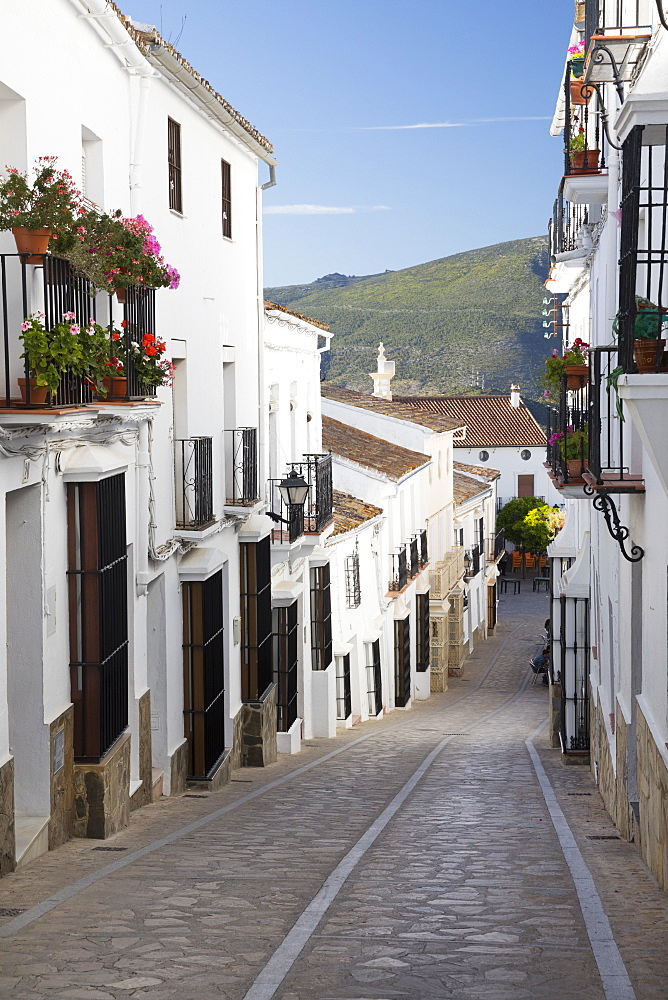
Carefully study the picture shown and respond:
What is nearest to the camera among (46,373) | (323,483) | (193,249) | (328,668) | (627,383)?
(627,383)

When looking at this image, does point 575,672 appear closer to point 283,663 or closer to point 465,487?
point 283,663

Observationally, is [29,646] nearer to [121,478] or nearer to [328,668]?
[121,478]

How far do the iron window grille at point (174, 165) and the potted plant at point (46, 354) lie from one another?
5736 millimetres

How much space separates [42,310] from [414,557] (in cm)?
2572

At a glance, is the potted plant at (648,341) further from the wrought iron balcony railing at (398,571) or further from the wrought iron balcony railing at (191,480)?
the wrought iron balcony railing at (398,571)

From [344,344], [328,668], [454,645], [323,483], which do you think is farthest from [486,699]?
[344,344]

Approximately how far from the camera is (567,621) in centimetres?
1700

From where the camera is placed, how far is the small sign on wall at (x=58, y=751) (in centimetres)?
875

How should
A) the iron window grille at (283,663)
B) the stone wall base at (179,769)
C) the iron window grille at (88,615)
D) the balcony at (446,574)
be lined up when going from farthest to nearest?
1. the balcony at (446,574)
2. the iron window grille at (283,663)
3. the stone wall base at (179,769)
4. the iron window grille at (88,615)

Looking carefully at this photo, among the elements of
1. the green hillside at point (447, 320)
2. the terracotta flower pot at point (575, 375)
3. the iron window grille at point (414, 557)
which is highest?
the green hillside at point (447, 320)

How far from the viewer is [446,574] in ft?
129

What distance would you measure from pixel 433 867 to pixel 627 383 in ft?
12.5

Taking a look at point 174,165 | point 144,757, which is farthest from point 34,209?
point 144,757

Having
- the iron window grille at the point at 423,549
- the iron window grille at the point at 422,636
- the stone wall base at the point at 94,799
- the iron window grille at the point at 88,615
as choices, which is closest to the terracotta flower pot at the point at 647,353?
the iron window grille at the point at 88,615
